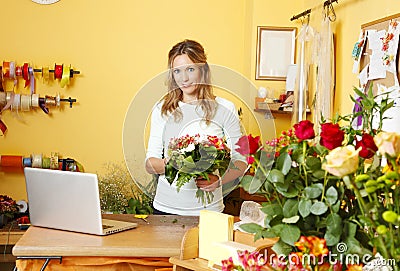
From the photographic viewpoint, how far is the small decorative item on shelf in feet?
13.7

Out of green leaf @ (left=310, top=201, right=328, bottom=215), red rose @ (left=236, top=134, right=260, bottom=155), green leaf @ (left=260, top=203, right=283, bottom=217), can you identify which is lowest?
green leaf @ (left=260, top=203, right=283, bottom=217)

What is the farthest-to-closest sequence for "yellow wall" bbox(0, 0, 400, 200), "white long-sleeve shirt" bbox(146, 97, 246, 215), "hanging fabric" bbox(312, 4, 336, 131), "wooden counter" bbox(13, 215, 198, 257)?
"yellow wall" bbox(0, 0, 400, 200), "hanging fabric" bbox(312, 4, 336, 131), "white long-sleeve shirt" bbox(146, 97, 246, 215), "wooden counter" bbox(13, 215, 198, 257)

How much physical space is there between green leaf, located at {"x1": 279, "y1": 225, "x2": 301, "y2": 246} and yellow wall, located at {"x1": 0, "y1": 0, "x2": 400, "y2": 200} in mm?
3386

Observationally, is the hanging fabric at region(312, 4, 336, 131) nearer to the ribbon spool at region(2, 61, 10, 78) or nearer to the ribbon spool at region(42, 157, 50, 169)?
the ribbon spool at region(42, 157, 50, 169)

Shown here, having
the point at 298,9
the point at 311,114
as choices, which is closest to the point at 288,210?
the point at 311,114

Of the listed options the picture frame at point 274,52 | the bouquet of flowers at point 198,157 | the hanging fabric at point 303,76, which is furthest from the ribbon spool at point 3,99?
the bouquet of flowers at point 198,157

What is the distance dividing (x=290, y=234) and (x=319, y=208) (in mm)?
72

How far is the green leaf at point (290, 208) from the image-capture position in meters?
1.25

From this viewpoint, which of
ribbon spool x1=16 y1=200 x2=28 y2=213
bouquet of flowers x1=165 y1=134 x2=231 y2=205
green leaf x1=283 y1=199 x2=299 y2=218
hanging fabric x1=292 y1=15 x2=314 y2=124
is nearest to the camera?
green leaf x1=283 y1=199 x2=299 y2=218

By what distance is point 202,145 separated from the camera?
98.0 inches

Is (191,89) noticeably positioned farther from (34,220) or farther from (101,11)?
(101,11)

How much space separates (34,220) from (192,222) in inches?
24.5

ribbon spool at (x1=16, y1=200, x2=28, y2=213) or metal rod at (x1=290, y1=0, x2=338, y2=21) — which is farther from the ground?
metal rod at (x1=290, y1=0, x2=338, y2=21)

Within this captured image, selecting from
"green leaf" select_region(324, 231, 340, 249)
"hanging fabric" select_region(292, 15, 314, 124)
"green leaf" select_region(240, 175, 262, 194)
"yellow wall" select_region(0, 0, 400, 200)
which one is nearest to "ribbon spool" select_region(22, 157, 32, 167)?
"yellow wall" select_region(0, 0, 400, 200)
